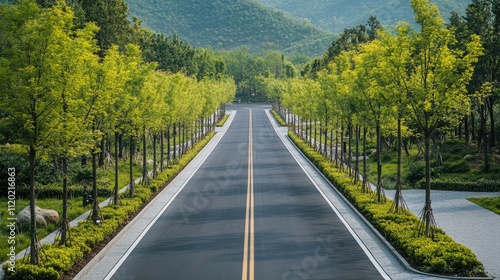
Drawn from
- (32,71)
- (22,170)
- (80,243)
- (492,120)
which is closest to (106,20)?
(22,170)

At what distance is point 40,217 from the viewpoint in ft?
86.7

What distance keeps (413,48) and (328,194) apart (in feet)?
43.7

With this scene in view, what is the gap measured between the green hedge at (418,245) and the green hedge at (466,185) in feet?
31.0

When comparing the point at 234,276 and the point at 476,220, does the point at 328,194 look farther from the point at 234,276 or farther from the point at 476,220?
the point at 234,276

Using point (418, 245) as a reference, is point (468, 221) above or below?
below

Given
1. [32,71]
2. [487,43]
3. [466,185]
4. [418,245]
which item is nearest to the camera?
[32,71]

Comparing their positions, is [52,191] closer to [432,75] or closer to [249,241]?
[249,241]

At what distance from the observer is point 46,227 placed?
2620 cm

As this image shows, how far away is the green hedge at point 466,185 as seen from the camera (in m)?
35.9

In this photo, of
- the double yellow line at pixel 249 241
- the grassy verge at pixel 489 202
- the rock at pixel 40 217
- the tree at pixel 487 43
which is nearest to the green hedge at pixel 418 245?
the double yellow line at pixel 249 241

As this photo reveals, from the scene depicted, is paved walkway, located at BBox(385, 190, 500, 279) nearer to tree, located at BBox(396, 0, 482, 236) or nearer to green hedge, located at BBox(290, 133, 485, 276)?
green hedge, located at BBox(290, 133, 485, 276)

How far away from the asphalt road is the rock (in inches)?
191

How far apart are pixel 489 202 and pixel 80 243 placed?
2160cm

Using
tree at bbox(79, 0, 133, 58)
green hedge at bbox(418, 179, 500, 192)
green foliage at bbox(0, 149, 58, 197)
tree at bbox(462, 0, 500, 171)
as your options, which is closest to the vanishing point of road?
green hedge at bbox(418, 179, 500, 192)
